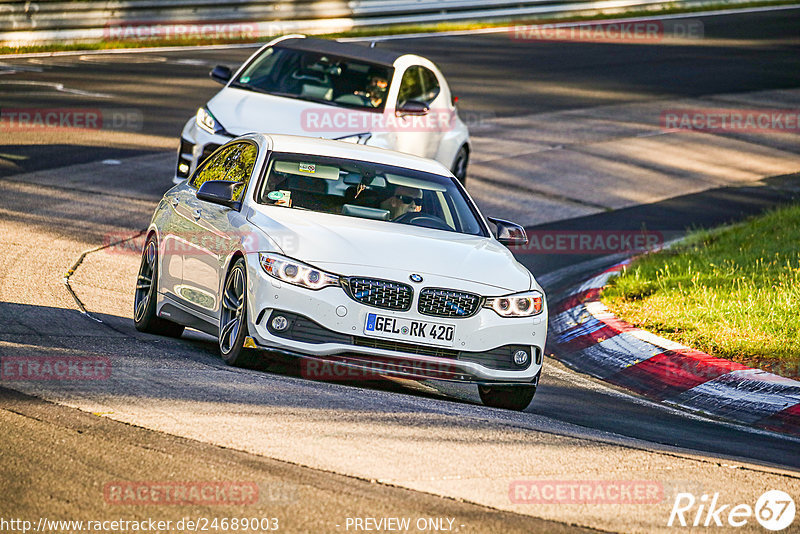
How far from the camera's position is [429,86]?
53.0 feet

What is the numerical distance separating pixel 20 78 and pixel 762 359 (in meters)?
15.6

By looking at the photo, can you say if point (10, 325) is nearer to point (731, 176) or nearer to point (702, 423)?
point (702, 423)

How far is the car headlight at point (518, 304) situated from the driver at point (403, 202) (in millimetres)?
1238

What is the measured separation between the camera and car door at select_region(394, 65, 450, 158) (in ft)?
48.9

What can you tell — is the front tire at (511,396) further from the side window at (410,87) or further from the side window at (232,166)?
the side window at (410,87)

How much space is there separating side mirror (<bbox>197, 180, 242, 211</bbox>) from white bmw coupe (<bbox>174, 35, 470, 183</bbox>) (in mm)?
4967

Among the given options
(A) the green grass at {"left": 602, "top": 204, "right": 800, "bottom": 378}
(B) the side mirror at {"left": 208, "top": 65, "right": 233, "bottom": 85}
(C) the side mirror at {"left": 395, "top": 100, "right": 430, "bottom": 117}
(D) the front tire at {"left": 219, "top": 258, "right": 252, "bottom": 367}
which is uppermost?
(B) the side mirror at {"left": 208, "top": 65, "right": 233, "bottom": 85}

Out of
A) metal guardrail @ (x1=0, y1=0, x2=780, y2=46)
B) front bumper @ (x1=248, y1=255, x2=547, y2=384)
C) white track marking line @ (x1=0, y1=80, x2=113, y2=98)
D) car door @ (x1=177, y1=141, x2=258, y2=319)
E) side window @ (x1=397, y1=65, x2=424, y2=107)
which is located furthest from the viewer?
metal guardrail @ (x1=0, y1=0, x2=780, y2=46)

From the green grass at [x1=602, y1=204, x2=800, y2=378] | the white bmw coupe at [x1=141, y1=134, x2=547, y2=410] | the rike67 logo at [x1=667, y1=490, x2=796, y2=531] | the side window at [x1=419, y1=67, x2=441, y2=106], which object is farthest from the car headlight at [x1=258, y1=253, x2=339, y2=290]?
the side window at [x1=419, y1=67, x2=441, y2=106]

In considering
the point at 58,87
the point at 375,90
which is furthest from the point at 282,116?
the point at 58,87

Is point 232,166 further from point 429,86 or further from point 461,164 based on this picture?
point 461,164

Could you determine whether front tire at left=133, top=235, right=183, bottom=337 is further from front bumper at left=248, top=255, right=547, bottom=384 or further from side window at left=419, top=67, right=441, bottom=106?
side window at left=419, top=67, right=441, bottom=106

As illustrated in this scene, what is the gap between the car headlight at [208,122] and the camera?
45.5 feet

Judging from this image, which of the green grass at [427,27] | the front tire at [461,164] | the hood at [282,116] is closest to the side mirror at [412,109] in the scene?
the hood at [282,116]
